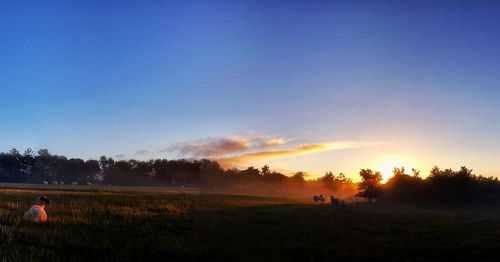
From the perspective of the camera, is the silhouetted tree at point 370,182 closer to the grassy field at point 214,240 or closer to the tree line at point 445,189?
the tree line at point 445,189

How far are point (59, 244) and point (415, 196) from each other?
7892cm

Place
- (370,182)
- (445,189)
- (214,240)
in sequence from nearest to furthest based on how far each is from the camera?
1. (214,240)
2. (445,189)
3. (370,182)

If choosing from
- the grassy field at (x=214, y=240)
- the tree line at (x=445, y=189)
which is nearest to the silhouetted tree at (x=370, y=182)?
the tree line at (x=445, y=189)

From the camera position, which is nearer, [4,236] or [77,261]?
[77,261]

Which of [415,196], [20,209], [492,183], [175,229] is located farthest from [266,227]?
[492,183]

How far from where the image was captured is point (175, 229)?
25.4m

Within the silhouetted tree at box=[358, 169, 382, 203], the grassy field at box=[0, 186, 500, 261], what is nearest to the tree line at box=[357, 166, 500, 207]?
the silhouetted tree at box=[358, 169, 382, 203]

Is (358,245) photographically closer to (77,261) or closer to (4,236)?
(77,261)

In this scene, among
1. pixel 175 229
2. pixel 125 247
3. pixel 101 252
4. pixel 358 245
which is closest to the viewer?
pixel 101 252

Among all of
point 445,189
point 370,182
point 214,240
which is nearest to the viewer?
point 214,240

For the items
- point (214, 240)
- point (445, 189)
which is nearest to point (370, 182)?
point (445, 189)

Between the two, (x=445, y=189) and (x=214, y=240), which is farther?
(x=445, y=189)

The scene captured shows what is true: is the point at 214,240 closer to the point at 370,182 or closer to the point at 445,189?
the point at 445,189

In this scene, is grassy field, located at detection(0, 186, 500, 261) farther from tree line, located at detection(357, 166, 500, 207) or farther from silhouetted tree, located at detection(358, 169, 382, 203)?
silhouetted tree, located at detection(358, 169, 382, 203)
